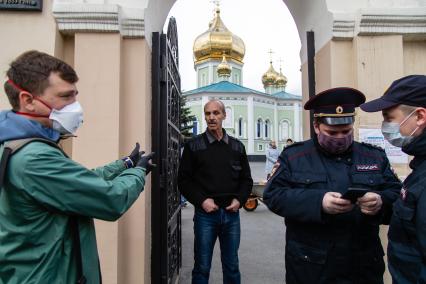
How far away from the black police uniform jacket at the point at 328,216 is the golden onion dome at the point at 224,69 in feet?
134

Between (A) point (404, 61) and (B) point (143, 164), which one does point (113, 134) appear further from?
(A) point (404, 61)

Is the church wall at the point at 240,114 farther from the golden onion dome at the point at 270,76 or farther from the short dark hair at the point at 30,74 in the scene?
the short dark hair at the point at 30,74

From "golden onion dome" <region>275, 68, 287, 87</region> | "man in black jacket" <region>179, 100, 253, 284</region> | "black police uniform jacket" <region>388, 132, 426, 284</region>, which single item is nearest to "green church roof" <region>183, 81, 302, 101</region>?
"golden onion dome" <region>275, 68, 287, 87</region>

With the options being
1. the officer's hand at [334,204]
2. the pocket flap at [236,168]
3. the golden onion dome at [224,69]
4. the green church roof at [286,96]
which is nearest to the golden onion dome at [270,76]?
the green church roof at [286,96]

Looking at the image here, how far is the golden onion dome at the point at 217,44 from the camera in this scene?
142 feet

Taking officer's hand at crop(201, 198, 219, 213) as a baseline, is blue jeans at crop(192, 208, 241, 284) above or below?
below

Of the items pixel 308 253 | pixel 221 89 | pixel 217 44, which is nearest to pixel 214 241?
pixel 308 253

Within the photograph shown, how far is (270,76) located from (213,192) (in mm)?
50093

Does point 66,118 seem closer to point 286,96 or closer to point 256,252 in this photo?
point 256,252

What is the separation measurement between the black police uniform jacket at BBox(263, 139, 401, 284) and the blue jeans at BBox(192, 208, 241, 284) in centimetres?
131

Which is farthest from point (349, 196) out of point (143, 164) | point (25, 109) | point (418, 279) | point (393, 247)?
point (25, 109)

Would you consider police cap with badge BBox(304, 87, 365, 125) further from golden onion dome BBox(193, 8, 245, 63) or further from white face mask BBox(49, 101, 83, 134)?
golden onion dome BBox(193, 8, 245, 63)

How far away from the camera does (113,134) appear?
3.15 meters

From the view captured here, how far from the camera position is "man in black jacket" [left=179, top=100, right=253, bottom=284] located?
11.6ft
